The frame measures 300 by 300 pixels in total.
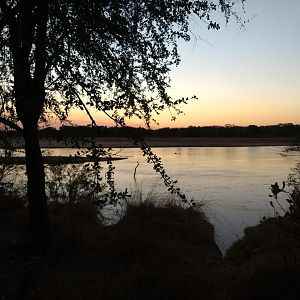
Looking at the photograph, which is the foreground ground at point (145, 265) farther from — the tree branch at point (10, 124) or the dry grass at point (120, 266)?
the tree branch at point (10, 124)

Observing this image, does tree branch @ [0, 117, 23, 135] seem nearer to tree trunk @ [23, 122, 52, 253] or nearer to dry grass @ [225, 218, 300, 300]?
tree trunk @ [23, 122, 52, 253]

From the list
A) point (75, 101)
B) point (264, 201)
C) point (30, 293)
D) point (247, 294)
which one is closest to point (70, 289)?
point (30, 293)

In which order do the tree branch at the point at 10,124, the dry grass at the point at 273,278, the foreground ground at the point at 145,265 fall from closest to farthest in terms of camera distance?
1. the dry grass at the point at 273,278
2. the foreground ground at the point at 145,265
3. the tree branch at the point at 10,124

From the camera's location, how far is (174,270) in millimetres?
7105

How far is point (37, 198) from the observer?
8.69 metres

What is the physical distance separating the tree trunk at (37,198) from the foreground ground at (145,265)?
224 millimetres

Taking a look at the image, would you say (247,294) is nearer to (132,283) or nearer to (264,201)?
(132,283)

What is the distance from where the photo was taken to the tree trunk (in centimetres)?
859

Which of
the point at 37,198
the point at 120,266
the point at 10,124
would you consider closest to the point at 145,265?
the point at 120,266

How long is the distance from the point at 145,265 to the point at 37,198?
234 cm

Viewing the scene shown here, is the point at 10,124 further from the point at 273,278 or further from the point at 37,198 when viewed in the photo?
the point at 273,278

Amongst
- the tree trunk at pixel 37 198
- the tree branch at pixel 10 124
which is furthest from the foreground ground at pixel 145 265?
the tree branch at pixel 10 124

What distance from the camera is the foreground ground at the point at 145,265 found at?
6.35 m

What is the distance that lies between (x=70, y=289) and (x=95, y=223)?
7.18m
